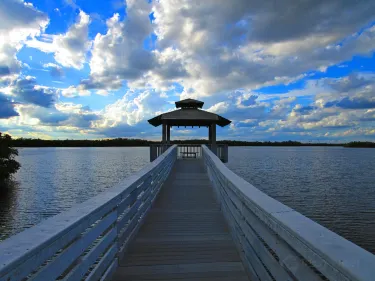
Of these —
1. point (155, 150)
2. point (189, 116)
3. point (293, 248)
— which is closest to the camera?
point (293, 248)

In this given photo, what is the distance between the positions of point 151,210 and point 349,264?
5.34 meters

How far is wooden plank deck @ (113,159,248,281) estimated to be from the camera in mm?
3340

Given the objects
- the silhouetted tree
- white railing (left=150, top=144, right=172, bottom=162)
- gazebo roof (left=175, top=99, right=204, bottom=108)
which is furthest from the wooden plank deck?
the silhouetted tree

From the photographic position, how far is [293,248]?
191cm

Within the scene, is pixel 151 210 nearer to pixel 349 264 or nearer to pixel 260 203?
pixel 260 203

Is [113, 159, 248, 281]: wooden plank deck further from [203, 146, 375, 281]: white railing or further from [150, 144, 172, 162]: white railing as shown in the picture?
[150, 144, 172, 162]: white railing

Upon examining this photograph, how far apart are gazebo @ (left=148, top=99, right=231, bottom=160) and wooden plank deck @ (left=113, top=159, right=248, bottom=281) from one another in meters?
11.6

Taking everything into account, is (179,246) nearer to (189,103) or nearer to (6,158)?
(189,103)

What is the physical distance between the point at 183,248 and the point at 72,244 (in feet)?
7.30

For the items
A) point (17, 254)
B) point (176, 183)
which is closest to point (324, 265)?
point (17, 254)

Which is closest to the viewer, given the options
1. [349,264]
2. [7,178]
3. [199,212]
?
[349,264]

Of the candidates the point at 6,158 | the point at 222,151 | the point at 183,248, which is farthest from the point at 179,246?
the point at 6,158

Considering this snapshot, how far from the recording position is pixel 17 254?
152 centimetres

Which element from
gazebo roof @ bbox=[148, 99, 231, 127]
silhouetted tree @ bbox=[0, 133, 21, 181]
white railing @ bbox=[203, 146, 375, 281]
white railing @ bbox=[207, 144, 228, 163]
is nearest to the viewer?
white railing @ bbox=[203, 146, 375, 281]
